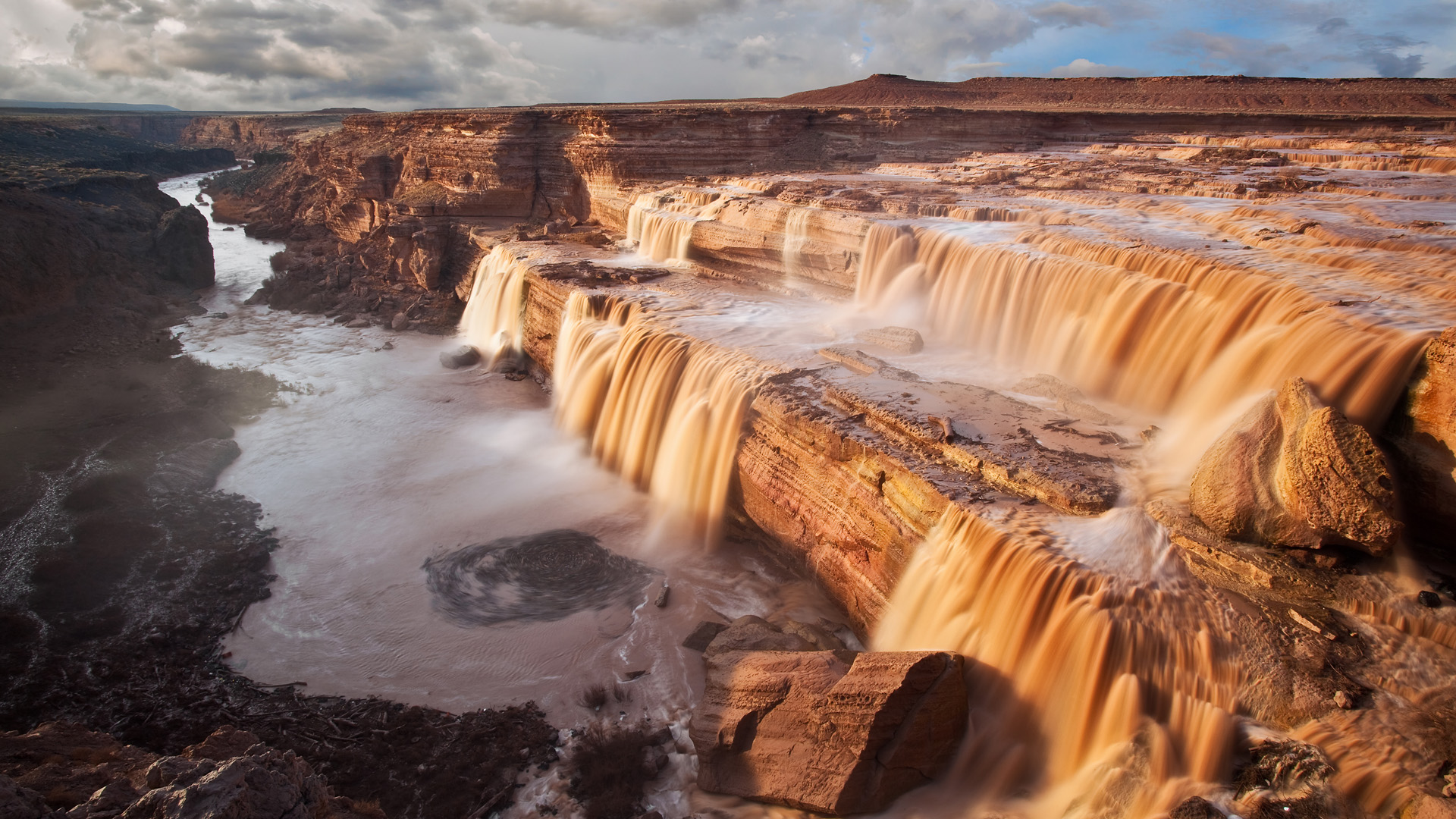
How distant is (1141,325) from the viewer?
9.68 metres

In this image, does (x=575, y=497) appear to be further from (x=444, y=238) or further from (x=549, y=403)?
(x=444, y=238)

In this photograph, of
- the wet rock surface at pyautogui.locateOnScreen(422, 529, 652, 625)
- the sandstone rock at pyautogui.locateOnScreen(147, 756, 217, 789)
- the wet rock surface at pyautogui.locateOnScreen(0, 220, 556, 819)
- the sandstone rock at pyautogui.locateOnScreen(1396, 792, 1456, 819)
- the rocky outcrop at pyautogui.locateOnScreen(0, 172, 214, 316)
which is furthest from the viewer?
the rocky outcrop at pyautogui.locateOnScreen(0, 172, 214, 316)

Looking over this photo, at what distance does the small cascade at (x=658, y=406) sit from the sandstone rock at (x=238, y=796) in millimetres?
6410

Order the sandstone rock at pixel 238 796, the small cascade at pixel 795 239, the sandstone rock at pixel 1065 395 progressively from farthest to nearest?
the small cascade at pixel 795 239
the sandstone rock at pixel 1065 395
the sandstone rock at pixel 238 796

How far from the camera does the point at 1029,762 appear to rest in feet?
18.7

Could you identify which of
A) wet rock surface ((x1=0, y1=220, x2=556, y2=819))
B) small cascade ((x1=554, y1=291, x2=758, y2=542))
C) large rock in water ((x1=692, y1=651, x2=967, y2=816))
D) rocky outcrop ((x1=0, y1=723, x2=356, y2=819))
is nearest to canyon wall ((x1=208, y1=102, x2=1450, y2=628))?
small cascade ((x1=554, y1=291, x2=758, y2=542))

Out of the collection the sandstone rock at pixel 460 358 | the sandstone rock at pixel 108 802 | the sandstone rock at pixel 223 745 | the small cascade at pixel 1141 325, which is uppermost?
the small cascade at pixel 1141 325

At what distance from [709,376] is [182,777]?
7.80 metres

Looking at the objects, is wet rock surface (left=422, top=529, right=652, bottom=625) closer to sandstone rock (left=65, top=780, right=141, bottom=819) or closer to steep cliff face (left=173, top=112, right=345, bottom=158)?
sandstone rock (left=65, top=780, right=141, bottom=819)

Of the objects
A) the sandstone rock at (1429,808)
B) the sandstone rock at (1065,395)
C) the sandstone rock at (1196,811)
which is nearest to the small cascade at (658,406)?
the sandstone rock at (1065,395)

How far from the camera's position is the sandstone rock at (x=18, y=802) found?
3.56m

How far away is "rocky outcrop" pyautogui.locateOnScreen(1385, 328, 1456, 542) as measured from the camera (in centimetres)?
603

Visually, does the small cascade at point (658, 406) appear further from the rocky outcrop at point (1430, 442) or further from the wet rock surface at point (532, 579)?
the rocky outcrop at point (1430, 442)

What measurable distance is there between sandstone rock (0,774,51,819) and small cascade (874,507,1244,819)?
218 inches
